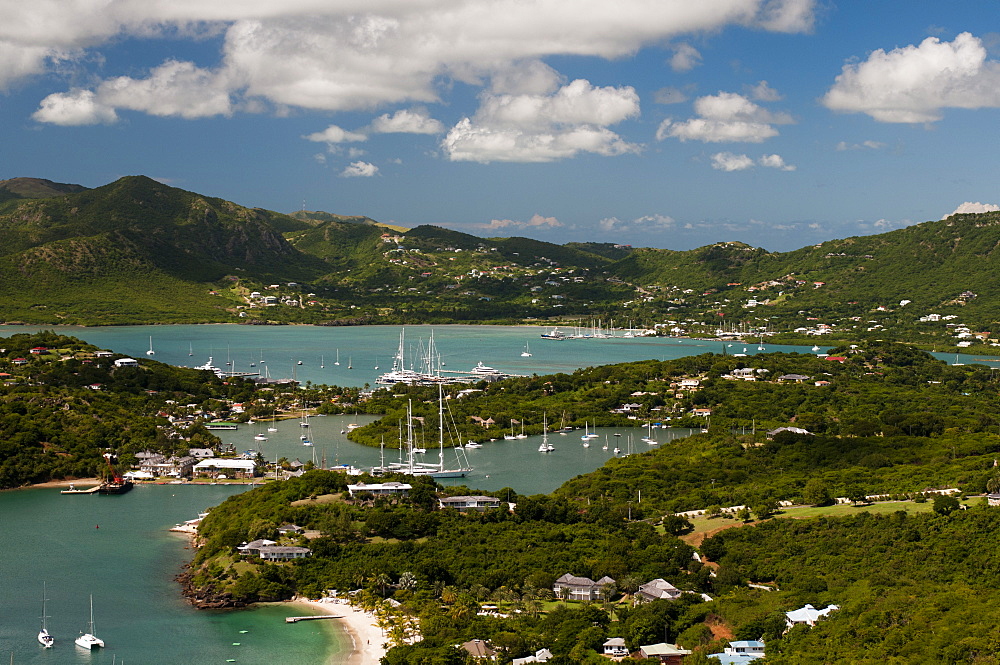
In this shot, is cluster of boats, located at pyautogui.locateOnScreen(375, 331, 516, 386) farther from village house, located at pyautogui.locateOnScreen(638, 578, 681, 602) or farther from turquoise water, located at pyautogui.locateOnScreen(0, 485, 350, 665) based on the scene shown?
village house, located at pyautogui.locateOnScreen(638, 578, 681, 602)

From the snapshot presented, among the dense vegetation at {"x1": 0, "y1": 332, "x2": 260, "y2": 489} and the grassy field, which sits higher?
the dense vegetation at {"x1": 0, "y1": 332, "x2": 260, "y2": 489}

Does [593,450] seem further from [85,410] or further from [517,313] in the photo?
[517,313]

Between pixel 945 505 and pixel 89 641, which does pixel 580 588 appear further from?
pixel 89 641

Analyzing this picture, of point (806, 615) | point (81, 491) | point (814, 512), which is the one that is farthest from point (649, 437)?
point (806, 615)

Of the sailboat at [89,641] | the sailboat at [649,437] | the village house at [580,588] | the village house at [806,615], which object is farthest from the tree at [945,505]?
the sailboat at [89,641]

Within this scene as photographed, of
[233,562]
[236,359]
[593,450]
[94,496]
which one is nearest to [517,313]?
[236,359]

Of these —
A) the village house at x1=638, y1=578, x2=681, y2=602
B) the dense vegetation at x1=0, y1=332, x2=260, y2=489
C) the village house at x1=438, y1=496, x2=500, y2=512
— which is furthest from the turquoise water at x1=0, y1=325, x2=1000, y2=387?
the village house at x1=638, y1=578, x2=681, y2=602

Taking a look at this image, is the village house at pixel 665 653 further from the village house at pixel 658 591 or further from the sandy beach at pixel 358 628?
the sandy beach at pixel 358 628
